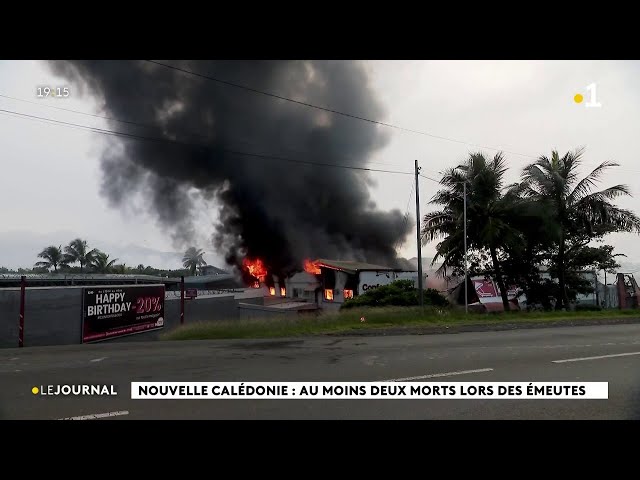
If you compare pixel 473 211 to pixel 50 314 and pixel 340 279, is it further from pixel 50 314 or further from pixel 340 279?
pixel 50 314

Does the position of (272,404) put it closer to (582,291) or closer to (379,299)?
(379,299)

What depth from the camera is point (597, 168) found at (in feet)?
65.4

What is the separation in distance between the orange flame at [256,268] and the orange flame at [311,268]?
198 inches

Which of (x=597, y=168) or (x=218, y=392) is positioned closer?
(x=218, y=392)

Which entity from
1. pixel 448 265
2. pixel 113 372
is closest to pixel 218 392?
pixel 113 372

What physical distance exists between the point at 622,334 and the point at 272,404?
10894 millimetres

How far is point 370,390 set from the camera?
526 cm

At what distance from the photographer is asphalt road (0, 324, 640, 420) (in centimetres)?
439

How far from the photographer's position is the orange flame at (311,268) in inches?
1423

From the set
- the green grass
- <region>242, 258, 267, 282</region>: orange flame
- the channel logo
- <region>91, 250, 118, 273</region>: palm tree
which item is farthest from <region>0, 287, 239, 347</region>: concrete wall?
<region>91, 250, 118, 273</region>: palm tree

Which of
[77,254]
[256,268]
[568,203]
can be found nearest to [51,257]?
[77,254]

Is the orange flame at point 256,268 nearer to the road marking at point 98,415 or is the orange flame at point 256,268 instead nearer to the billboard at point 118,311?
the billboard at point 118,311

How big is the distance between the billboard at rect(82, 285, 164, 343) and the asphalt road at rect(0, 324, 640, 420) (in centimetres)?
354

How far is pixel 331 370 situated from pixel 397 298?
14586 millimetres
